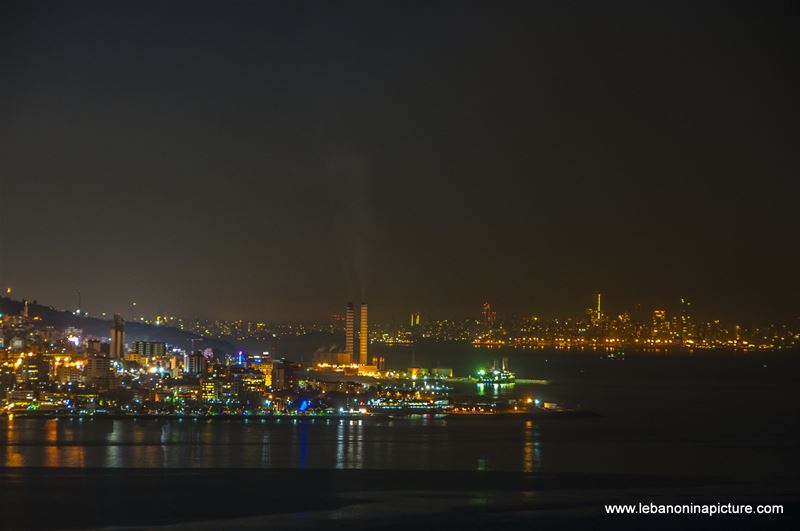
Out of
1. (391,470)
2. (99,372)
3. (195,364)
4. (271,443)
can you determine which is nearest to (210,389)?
(99,372)

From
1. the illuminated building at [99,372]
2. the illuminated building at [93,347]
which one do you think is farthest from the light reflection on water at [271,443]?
the illuminated building at [93,347]

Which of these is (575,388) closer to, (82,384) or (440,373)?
(440,373)

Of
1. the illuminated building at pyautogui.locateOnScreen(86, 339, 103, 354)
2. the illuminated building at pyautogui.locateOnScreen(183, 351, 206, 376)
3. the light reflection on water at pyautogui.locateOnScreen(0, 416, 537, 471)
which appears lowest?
the light reflection on water at pyautogui.locateOnScreen(0, 416, 537, 471)

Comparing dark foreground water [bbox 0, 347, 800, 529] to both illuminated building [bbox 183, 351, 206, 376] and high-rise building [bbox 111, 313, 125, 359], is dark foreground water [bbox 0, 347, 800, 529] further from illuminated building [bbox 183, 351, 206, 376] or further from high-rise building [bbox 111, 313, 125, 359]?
high-rise building [bbox 111, 313, 125, 359]

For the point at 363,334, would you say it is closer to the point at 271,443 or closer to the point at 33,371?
the point at 33,371

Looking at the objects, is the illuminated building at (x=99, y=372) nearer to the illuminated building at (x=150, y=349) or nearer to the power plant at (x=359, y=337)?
the illuminated building at (x=150, y=349)

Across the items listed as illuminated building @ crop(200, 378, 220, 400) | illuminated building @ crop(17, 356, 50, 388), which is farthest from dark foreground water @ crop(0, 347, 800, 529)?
illuminated building @ crop(17, 356, 50, 388)
